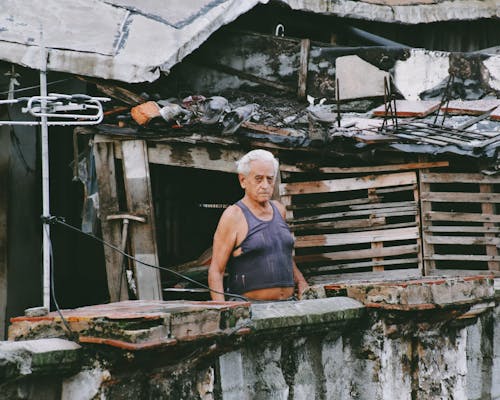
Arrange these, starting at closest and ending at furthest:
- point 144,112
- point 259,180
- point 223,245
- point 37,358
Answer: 1. point 37,358
2. point 223,245
3. point 259,180
4. point 144,112

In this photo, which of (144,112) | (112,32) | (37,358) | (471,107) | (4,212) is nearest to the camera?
(37,358)

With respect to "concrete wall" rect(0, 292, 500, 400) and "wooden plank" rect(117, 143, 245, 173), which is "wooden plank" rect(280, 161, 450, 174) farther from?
"concrete wall" rect(0, 292, 500, 400)

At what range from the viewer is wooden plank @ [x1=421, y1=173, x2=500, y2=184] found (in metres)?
9.74

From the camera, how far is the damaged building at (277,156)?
654cm

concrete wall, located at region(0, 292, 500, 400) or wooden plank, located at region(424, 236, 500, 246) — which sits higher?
wooden plank, located at region(424, 236, 500, 246)

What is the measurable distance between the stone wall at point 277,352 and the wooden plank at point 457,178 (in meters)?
4.50

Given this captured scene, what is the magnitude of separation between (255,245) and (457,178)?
12.5ft

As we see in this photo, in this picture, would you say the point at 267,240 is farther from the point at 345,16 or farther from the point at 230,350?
the point at 345,16

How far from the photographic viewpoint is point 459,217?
32.1ft

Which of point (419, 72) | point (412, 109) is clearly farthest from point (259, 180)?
point (419, 72)

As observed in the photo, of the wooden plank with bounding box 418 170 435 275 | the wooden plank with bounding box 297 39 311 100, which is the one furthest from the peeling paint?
the wooden plank with bounding box 418 170 435 275

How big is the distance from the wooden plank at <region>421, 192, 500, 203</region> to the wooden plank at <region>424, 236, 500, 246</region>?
0.40m

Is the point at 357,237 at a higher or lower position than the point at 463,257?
higher

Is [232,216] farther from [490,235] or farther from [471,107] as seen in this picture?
[471,107]
